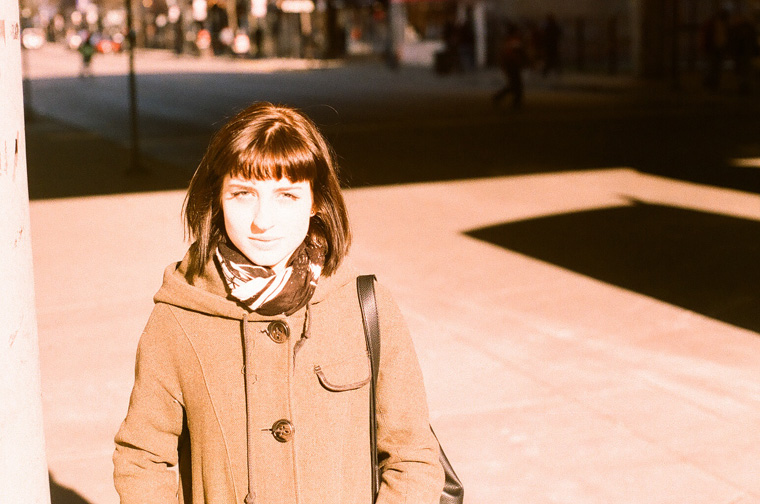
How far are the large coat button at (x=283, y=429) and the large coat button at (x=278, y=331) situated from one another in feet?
0.50

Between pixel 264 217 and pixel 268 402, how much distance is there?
1.13ft

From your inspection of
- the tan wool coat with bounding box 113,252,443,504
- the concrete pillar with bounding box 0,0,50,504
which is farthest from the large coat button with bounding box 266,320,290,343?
the concrete pillar with bounding box 0,0,50,504

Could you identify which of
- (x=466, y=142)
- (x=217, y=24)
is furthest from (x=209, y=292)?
(x=217, y=24)

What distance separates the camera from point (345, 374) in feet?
7.11

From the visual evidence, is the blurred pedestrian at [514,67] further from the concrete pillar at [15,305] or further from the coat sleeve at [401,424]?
the concrete pillar at [15,305]

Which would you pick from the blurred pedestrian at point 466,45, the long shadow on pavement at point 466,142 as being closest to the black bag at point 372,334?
the long shadow on pavement at point 466,142

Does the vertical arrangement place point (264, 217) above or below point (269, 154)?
below

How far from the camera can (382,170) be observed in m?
14.4

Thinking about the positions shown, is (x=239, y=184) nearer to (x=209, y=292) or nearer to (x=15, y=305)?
(x=209, y=292)

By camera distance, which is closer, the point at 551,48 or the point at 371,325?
the point at 371,325

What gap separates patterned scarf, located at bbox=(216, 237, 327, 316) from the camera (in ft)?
6.72

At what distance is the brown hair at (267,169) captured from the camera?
6.96ft

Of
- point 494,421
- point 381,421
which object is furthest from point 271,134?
point 494,421

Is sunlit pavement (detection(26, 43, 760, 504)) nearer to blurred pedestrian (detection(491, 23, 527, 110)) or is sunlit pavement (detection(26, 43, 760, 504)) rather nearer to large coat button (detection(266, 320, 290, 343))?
large coat button (detection(266, 320, 290, 343))
